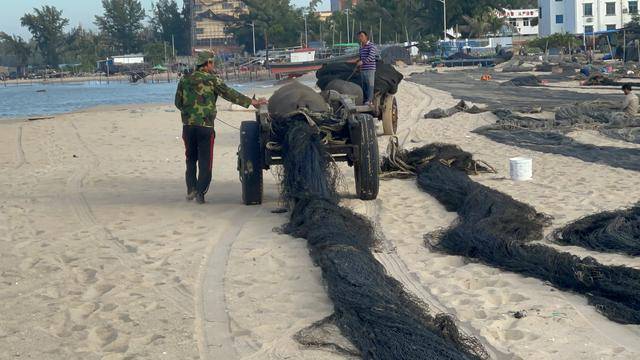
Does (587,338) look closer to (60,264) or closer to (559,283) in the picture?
(559,283)

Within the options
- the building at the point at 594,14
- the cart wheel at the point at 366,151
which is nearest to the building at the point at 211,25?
the building at the point at 594,14

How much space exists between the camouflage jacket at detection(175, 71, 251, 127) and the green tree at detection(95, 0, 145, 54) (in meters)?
130

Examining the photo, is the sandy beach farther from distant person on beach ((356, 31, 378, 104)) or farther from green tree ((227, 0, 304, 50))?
green tree ((227, 0, 304, 50))

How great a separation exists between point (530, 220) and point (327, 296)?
8.77 feet

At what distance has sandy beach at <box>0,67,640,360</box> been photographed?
5.09m

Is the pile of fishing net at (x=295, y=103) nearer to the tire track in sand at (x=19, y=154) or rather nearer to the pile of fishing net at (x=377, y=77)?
the pile of fishing net at (x=377, y=77)

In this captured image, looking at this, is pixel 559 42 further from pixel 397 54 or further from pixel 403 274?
pixel 403 274

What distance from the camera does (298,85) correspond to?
10.7 meters

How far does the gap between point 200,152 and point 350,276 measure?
417 centimetres

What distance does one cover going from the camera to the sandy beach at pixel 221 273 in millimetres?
5094

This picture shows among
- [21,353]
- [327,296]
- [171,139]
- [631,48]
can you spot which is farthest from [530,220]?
[631,48]

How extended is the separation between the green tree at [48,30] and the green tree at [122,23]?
6.07m

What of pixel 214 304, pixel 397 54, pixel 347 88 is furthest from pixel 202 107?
pixel 397 54

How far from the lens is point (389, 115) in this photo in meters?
16.8
